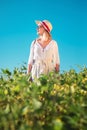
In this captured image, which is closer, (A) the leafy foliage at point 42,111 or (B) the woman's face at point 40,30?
(A) the leafy foliage at point 42,111

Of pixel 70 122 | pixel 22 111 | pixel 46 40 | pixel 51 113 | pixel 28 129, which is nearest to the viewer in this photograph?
pixel 28 129

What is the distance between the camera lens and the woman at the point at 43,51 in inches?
340

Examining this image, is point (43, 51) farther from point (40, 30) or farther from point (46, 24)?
point (46, 24)

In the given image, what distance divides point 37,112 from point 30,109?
9.5 inches

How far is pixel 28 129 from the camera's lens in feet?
9.63

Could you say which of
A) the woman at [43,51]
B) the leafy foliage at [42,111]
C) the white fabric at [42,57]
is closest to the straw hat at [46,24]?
the woman at [43,51]

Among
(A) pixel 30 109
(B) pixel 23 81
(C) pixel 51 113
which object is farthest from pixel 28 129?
(B) pixel 23 81

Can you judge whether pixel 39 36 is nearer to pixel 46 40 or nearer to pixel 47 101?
pixel 46 40

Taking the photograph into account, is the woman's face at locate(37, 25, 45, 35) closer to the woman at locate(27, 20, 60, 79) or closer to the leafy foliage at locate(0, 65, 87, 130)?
the woman at locate(27, 20, 60, 79)

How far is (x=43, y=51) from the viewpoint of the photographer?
28.6 feet

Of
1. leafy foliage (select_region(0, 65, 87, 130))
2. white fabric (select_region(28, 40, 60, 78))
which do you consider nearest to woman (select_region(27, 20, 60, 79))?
white fabric (select_region(28, 40, 60, 78))

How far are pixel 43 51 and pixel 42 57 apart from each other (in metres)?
0.12

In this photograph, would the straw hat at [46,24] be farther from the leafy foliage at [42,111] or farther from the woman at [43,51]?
the leafy foliage at [42,111]

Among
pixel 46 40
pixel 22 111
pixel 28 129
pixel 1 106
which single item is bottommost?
pixel 28 129
